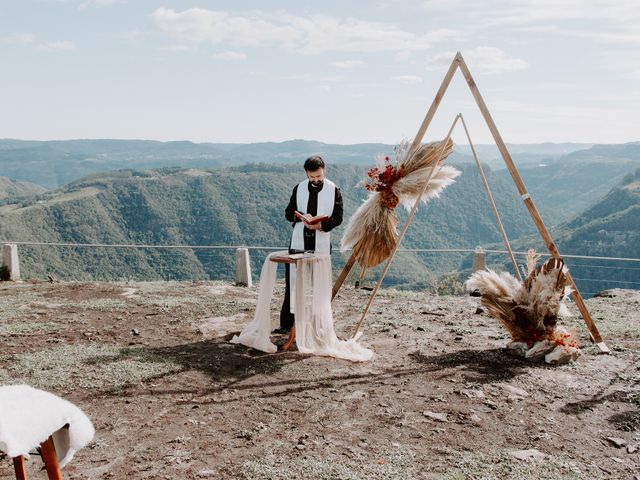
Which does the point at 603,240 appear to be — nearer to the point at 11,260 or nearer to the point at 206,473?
the point at 11,260

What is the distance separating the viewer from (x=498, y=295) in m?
6.25

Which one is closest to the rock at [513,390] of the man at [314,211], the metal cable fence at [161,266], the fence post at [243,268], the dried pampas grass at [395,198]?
the dried pampas grass at [395,198]

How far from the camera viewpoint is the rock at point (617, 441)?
434 cm

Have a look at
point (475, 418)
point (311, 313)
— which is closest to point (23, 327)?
point (311, 313)

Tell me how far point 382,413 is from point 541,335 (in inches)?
90.1

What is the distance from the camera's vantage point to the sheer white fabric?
19.8 ft

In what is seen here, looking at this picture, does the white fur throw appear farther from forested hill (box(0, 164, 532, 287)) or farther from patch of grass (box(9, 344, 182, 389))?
forested hill (box(0, 164, 532, 287))

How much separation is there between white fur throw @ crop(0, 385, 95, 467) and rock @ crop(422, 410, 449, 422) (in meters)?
2.66

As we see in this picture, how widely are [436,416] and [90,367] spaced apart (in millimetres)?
3169

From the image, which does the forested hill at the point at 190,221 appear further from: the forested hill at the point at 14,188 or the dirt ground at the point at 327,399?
the forested hill at the point at 14,188

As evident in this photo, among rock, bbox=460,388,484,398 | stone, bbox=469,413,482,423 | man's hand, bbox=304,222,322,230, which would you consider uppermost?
man's hand, bbox=304,222,322,230

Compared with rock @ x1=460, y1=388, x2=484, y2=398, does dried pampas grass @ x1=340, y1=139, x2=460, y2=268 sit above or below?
above

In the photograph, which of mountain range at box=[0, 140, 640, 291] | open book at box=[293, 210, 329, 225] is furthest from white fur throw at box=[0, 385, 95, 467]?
mountain range at box=[0, 140, 640, 291]

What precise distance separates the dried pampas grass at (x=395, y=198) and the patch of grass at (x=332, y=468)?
9.35 ft
